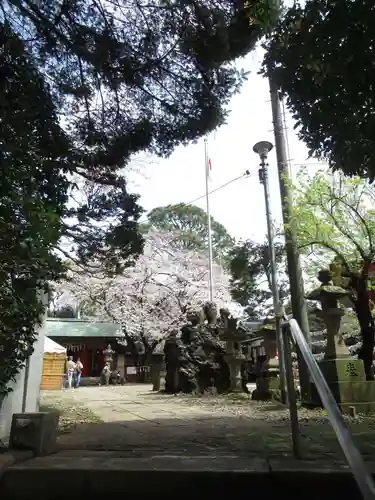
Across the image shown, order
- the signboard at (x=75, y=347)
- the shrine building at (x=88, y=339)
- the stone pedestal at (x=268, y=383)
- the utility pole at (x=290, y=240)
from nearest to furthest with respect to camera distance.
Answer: the utility pole at (x=290, y=240)
the stone pedestal at (x=268, y=383)
the shrine building at (x=88, y=339)
the signboard at (x=75, y=347)

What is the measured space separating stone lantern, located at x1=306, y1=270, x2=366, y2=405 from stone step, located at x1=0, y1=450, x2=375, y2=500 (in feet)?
15.3

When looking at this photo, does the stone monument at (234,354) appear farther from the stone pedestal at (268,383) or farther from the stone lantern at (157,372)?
the stone lantern at (157,372)

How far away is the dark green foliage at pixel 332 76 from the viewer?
302 cm

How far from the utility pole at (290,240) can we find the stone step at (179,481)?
557 centimetres

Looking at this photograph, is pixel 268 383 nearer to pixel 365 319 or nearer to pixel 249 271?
pixel 365 319

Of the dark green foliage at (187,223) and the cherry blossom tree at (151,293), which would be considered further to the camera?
the dark green foliage at (187,223)

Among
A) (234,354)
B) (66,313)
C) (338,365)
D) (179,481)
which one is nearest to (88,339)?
(66,313)

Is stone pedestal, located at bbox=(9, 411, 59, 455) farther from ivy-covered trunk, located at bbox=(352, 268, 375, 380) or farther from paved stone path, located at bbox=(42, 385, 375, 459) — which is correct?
ivy-covered trunk, located at bbox=(352, 268, 375, 380)

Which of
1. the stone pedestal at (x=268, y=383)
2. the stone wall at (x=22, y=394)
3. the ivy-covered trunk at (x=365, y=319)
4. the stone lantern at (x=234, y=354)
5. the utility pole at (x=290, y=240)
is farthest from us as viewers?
the stone lantern at (x=234, y=354)

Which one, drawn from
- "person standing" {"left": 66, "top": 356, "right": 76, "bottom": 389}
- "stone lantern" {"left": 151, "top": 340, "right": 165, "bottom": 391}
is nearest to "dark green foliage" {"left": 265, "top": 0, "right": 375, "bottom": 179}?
"stone lantern" {"left": 151, "top": 340, "right": 165, "bottom": 391}

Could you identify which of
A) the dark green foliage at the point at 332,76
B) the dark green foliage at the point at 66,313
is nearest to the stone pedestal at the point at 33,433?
the dark green foliage at the point at 332,76

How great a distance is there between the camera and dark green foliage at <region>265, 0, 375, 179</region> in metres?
3.02

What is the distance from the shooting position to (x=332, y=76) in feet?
10.7

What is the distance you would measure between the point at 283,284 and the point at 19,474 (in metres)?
23.0
